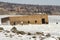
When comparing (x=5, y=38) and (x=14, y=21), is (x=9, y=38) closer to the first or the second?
(x=5, y=38)

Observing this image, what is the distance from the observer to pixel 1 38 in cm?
1939

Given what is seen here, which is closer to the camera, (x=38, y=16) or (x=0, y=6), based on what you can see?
(x=38, y=16)

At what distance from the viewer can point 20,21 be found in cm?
4250

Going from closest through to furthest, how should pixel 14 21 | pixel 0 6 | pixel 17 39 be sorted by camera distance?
1. pixel 17 39
2. pixel 14 21
3. pixel 0 6

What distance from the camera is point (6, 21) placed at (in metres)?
43.7

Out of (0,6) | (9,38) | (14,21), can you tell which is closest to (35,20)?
(14,21)

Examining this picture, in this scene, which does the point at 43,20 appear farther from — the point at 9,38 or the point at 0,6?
the point at 0,6

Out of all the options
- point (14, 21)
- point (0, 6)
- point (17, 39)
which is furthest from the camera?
point (0, 6)

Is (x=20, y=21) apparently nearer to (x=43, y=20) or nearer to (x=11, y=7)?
(x=43, y=20)

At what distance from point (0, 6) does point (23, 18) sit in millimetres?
108544

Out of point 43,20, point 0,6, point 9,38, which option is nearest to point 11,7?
point 0,6

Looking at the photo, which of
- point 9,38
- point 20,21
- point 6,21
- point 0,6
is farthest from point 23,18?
point 0,6

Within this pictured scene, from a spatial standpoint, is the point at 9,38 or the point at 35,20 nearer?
the point at 9,38

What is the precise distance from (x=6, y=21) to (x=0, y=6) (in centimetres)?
10680
